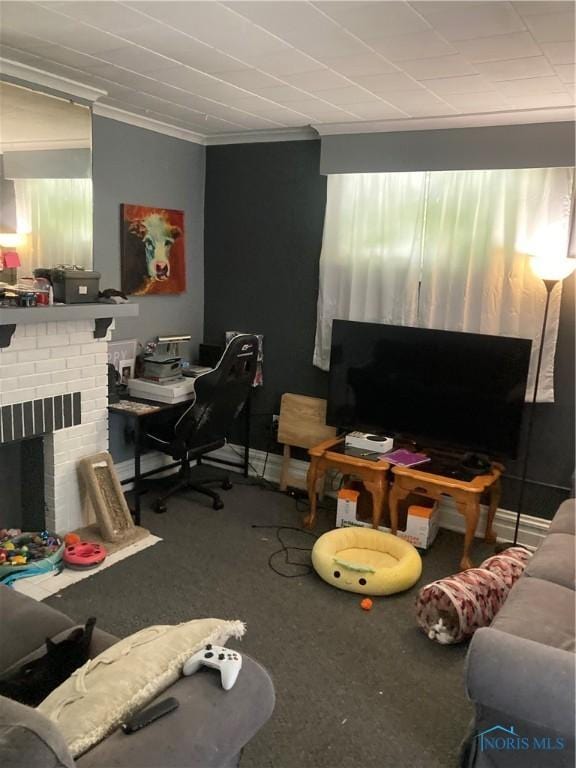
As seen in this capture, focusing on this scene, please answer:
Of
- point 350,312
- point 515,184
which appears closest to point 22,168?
point 350,312

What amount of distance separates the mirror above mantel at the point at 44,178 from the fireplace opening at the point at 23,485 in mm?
940

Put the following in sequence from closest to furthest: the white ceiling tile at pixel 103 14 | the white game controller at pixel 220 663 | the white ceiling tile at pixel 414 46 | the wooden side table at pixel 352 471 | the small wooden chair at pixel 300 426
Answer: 1. the white game controller at pixel 220 663
2. the white ceiling tile at pixel 103 14
3. the white ceiling tile at pixel 414 46
4. the wooden side table at pixel 352 471
5. the small wooden chair at pixel 300 426

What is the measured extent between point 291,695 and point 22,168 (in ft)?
8.85

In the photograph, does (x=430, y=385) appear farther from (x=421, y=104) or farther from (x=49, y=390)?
(x=49, y=390)

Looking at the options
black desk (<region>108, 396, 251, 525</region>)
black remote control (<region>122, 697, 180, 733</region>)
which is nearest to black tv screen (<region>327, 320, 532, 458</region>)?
black desk (<region>108, 396, 251, 525</region>)

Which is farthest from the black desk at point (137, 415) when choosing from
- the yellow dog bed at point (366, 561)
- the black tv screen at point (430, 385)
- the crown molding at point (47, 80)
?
the crown molding at point (47, 80)

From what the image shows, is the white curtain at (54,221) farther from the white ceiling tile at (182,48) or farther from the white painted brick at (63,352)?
the white ceiling tile at (182,48)

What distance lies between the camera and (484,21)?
2.09 metres

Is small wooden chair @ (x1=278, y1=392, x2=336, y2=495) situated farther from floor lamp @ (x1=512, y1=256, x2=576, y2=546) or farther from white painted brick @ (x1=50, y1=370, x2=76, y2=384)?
white painted brick @ (x1=50, y1=370, x2=76, y2=384)

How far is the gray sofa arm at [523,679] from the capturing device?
5.10ft

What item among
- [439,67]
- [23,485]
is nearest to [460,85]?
[439,67]

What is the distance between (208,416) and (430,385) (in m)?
1.34

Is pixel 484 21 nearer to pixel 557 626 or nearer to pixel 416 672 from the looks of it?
pixel 557 626

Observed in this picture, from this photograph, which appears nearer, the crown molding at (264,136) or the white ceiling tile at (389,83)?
the white ceiling tile at (389,83)
